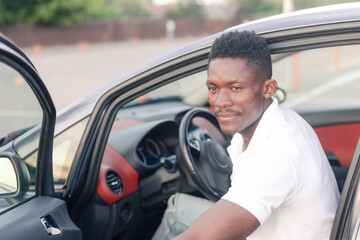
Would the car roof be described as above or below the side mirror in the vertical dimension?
above

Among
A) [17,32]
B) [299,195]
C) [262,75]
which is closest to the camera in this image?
[299,195]

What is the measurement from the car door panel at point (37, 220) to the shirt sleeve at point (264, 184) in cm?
75

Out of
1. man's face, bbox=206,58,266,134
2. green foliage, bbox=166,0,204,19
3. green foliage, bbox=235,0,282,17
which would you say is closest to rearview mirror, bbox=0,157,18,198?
man's face, bbox=206,58,266,134

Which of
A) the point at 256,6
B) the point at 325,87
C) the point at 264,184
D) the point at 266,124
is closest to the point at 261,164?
the point at 264,184

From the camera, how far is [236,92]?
1585mm

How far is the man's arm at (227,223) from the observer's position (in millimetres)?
1380

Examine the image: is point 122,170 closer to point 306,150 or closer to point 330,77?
point 306,150

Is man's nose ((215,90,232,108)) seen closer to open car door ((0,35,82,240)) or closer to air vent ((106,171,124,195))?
open car door ((0,35,82,240))

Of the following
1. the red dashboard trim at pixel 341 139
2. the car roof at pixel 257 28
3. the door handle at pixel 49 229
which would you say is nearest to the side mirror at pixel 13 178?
the door handle at pixel 49 229

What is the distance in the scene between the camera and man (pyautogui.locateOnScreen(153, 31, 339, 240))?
4.56ft

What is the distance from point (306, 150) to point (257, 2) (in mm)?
63686

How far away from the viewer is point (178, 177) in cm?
A: 258

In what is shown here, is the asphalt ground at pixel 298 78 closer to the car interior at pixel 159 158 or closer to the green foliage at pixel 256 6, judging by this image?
the car interior at pixel 159 158

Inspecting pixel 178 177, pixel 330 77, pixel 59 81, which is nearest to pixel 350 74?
pixel 330 77
